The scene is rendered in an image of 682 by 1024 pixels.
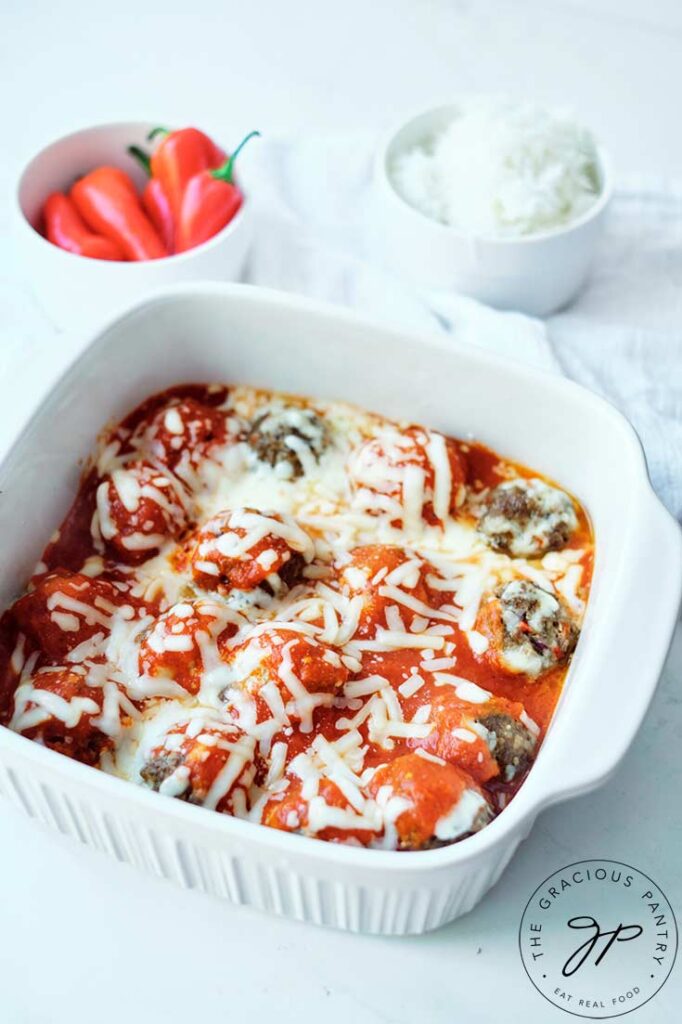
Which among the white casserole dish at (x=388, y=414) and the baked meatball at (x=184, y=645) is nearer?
the white casserole dish at (x=388, y=414)

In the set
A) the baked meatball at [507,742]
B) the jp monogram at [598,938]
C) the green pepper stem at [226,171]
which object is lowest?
the jp monogram at [598,938]

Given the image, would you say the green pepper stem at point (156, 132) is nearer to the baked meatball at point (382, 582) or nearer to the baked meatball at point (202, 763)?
the baked meatball at point (382, 582)

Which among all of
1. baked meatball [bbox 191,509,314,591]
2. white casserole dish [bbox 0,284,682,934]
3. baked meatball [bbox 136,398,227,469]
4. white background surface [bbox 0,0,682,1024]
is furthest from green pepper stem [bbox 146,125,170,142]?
baked meatball [bbox 191,509,314,591]

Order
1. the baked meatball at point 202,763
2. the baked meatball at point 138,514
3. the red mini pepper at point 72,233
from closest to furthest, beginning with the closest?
the baked meatball at point 202,763, the baked meatball at point 138,514, the red mini pepper at point 72,233

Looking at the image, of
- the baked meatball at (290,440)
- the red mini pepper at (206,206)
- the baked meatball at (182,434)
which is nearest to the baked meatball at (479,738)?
the baked meatball at (290,440)

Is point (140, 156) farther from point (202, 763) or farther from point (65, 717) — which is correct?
point (202, 763)

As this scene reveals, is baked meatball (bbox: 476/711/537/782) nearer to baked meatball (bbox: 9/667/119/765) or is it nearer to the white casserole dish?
the white casserole dish

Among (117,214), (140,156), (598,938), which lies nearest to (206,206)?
(117,214)
